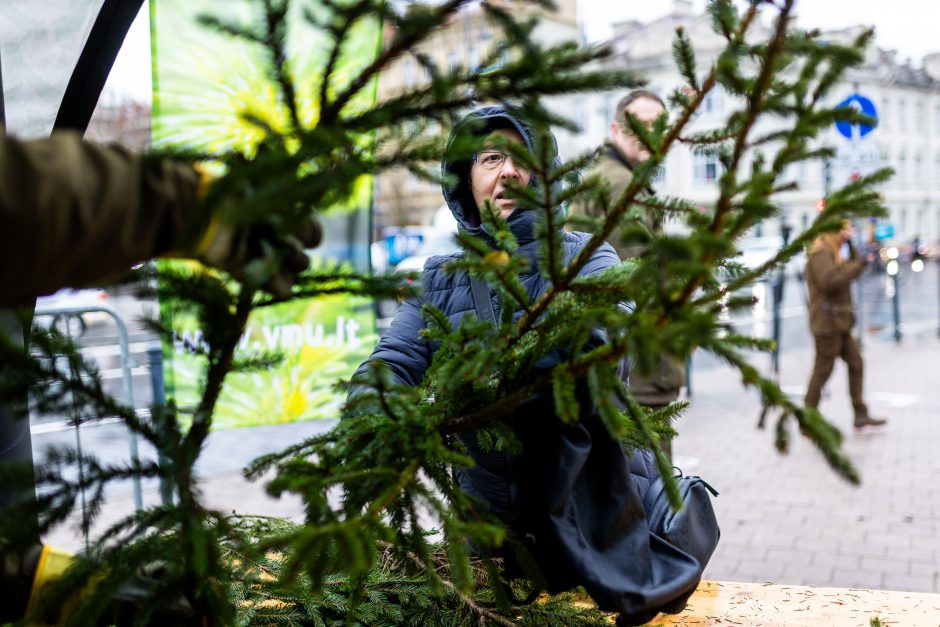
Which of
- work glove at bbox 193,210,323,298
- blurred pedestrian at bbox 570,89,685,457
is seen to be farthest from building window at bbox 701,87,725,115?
blurred pedestrian at bbox 570,89,685,457

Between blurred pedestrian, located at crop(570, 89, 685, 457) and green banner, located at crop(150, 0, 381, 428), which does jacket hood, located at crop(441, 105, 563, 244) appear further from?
blurred pedestrian, located at crop(570, 89, 685, 457)

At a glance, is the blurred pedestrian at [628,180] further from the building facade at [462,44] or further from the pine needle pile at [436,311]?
the building facade at [462,44]

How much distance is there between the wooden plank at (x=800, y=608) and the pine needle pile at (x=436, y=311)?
114 cm

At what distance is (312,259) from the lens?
13.9 feet

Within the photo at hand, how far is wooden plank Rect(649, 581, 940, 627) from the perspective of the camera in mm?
2594

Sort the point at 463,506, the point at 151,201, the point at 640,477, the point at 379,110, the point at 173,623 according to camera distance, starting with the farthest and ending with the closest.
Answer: the point at 640,477, the point at 463,506, the point at 173,623, the point at 379,110, the point at 151,201

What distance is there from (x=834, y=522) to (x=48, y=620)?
538cm

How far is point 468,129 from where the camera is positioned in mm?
1391

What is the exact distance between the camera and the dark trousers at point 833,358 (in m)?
8.13

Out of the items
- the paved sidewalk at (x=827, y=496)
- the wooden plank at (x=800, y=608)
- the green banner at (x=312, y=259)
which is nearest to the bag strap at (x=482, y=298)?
the green banner at (x=312, y=259)

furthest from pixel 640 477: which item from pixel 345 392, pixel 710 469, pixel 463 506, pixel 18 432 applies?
pixel 710 469

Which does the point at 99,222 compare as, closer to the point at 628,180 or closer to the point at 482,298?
the point at 482,298

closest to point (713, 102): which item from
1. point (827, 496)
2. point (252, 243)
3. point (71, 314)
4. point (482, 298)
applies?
point (482, 298)

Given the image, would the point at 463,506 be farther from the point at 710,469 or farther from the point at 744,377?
the point at 710,469
